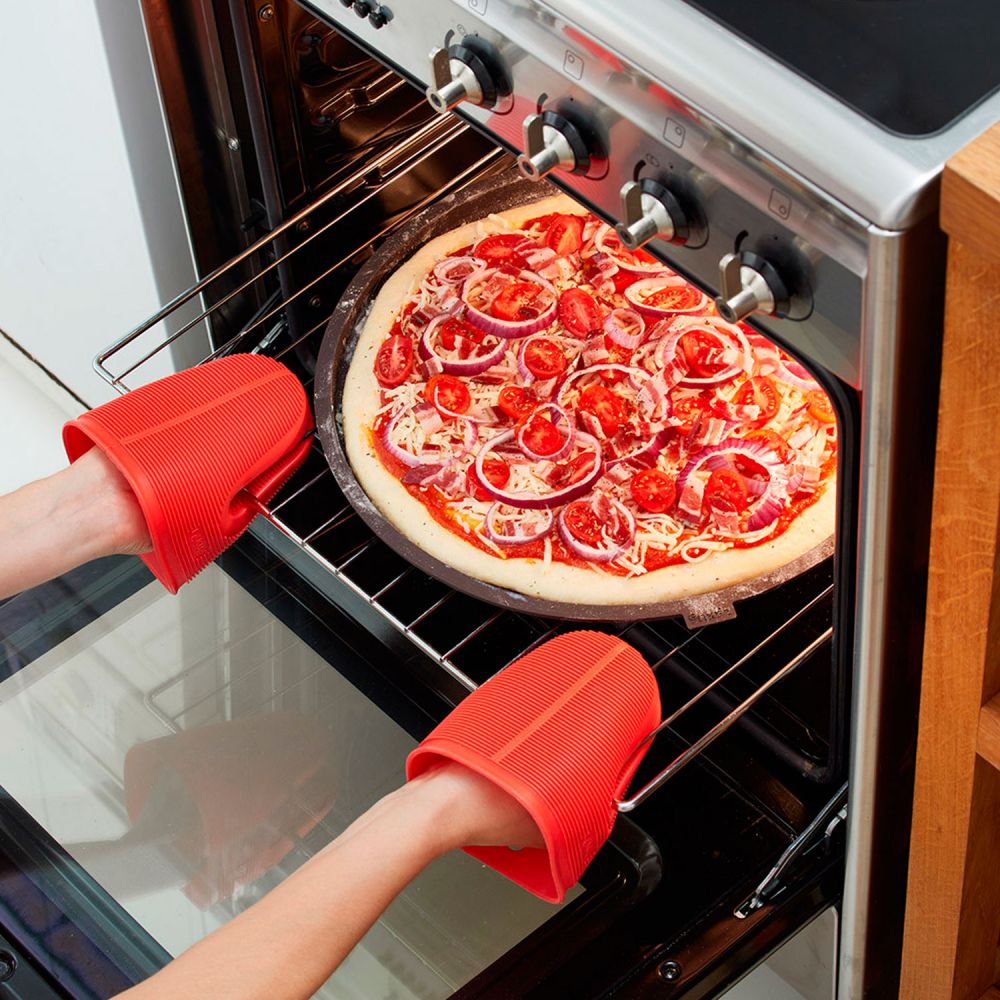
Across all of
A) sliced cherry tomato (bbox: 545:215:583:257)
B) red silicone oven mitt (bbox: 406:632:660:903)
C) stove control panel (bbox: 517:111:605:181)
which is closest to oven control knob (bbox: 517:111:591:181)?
stove control panel (bbox: 517:111:605:181)

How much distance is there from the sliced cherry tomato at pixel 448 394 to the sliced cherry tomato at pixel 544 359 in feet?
0.22

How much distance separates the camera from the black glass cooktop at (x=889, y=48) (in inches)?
30.2

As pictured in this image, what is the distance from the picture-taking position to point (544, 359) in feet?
4.64

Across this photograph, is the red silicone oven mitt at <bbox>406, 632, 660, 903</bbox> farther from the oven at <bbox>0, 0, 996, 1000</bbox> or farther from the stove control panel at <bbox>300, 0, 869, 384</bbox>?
the stove control panel at <bbox>300, 0, 869, 384</bbox>

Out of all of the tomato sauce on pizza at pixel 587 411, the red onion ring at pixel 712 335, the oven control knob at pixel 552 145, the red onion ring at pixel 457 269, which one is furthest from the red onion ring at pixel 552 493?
the oven control knob at pixel 552 145

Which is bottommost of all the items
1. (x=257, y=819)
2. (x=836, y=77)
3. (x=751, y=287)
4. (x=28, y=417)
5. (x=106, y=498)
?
(x=28, y=417)

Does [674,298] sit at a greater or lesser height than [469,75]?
lesser

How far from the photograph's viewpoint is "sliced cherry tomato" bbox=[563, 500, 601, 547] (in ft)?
4.22

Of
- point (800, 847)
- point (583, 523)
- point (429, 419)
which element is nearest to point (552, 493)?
point (583, 523)

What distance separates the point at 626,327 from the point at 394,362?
23cm

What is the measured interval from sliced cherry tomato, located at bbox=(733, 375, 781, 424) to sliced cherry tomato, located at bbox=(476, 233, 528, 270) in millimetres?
270

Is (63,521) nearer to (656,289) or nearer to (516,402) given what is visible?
(516,402)

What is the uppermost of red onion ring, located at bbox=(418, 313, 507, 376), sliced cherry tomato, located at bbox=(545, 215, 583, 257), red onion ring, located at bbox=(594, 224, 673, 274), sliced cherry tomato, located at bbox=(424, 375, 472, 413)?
sliced cherry tomato, located at bbox=(545, 215, 583, 257)

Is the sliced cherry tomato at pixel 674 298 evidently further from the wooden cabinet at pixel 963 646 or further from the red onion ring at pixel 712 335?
the wooden cabinet at pixel 963 646
